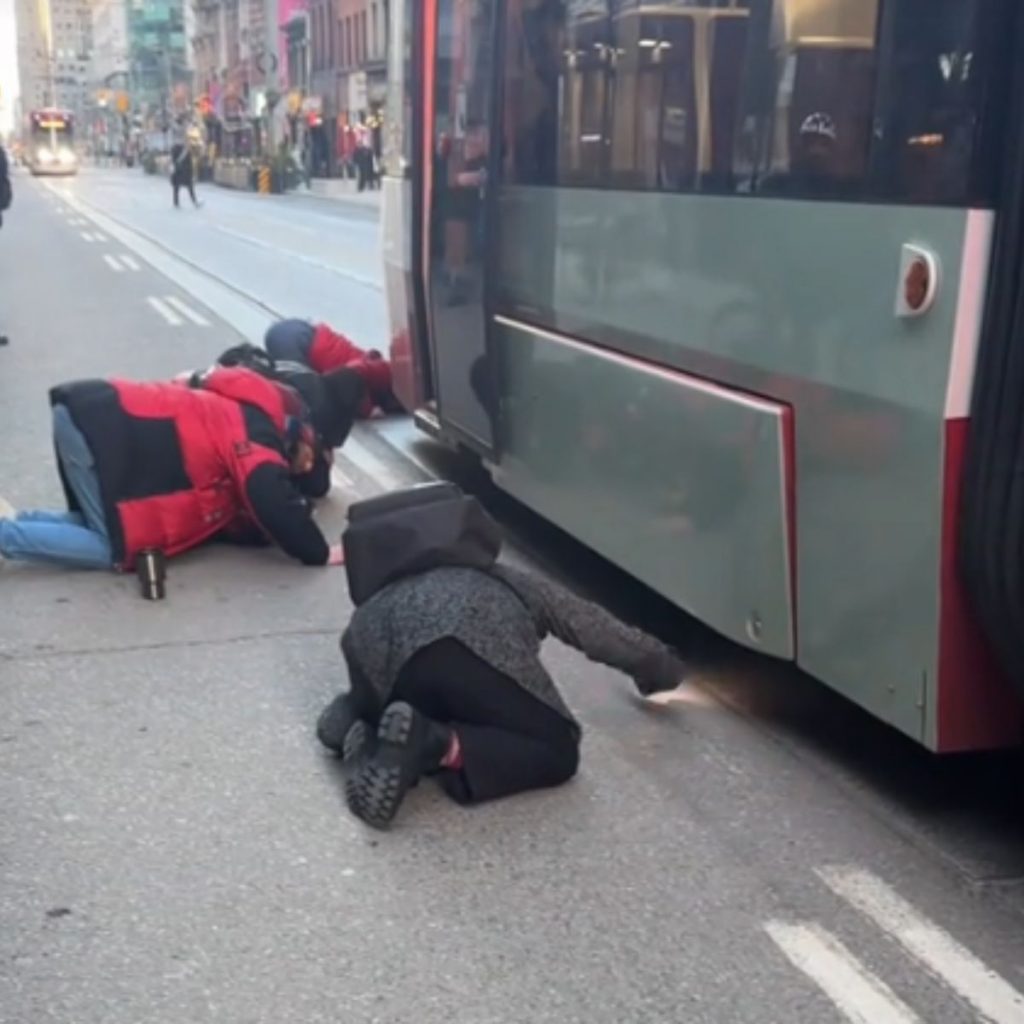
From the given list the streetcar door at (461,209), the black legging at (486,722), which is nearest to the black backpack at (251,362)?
the streetcar door at (461,209)

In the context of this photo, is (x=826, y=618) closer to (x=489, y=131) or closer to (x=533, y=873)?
(x=533, y=873)

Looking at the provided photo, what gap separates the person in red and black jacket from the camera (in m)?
9.61

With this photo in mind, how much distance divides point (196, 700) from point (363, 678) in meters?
1.01

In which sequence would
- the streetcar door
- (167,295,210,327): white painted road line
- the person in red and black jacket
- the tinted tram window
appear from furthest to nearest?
1. (167,295,210,327): white painted road line
2. the person in red and black jacket
3. the streetcar door
4. the tinted tram window

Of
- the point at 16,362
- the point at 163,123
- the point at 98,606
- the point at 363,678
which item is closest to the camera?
the point at 363,678

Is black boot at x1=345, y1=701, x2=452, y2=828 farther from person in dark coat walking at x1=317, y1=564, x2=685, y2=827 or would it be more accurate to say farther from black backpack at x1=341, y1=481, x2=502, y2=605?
black backpack at x1=341, y1=481, x2=502, y2=605

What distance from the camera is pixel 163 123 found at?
11819 cm

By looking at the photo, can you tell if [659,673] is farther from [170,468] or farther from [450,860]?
[170,468]

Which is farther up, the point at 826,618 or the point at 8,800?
the point at 826,618

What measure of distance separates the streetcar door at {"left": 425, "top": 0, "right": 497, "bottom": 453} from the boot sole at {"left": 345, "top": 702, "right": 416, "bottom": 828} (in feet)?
9.60

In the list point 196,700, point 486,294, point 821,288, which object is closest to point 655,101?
point 821,288

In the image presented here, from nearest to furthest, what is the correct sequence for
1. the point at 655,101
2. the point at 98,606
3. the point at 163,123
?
the point at 655,101, the point at 98,606, the point at 163,123

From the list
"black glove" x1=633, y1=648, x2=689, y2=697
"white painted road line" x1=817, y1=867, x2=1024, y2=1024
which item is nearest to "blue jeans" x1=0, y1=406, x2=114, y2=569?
"black glove" x1=633, y1=648, x2=689, y2=697

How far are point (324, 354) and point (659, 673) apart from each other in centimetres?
535
